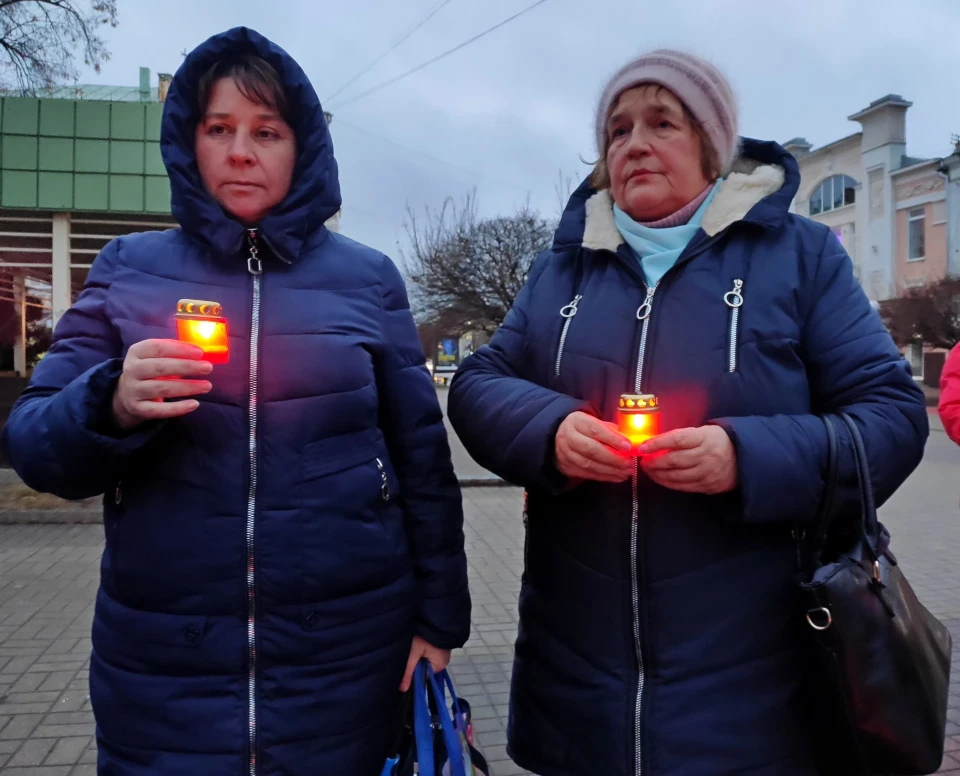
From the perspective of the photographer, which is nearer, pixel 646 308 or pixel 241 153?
pixel 646 308

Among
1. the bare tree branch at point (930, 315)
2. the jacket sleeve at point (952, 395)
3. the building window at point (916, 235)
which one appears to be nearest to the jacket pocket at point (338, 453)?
the jacket sleeve at point (952, 395)

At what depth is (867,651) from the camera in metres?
1.43

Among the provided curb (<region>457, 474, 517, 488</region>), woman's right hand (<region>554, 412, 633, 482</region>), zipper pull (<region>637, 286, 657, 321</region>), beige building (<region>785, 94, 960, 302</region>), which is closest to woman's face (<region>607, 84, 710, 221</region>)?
zipper pull (<region>637, 286, 657, 321</region>)

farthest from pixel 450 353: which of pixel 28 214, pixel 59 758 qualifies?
pixel 59 758

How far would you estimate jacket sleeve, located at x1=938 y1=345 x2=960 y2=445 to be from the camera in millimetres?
3211

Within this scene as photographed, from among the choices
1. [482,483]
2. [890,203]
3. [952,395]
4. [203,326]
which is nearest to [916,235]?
[890,203]

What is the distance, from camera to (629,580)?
161 centimetres

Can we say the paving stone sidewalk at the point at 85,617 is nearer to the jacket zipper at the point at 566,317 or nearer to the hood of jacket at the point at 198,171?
the jacket zipper at the point at 566,317

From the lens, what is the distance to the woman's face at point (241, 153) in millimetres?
1804

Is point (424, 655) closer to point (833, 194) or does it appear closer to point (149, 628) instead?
point (149, 628)

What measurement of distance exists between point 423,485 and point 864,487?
0.96 metres

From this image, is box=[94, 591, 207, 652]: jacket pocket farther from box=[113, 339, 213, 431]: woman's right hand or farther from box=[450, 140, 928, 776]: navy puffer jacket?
box=[450, 140, 928, 776]: navy puffer jacket

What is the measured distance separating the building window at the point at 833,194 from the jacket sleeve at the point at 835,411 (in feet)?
119

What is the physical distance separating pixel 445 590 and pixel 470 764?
389mm
